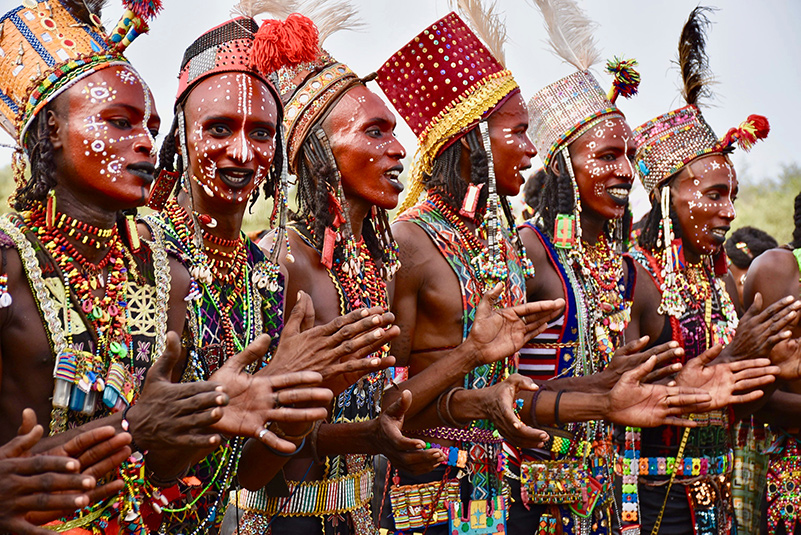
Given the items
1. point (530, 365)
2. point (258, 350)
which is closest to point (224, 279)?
point (258, 350)

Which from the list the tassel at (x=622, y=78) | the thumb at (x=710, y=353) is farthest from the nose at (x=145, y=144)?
the tassel at (x=622, y=78)

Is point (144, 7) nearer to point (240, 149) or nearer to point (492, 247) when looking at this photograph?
point (240, 149)

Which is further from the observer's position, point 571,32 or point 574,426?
A: point 571,32

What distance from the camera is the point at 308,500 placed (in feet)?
12.0

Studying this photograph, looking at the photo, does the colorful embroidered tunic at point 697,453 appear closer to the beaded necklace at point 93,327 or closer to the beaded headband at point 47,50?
the beaded necklace at point 93,327

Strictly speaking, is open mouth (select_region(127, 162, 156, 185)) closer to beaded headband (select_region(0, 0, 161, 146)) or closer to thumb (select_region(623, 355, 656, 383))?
beaded headband (select_region(0, 0, 161, 146))

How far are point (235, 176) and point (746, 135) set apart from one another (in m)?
3.97

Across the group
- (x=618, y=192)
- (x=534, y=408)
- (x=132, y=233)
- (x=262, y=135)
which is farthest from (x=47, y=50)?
(x=618, y=192)

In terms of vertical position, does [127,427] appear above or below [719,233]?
below

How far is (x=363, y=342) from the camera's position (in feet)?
9.34

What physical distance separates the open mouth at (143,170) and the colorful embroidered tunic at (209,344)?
0.38 metres

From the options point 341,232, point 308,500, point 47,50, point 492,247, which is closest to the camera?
point 47,50

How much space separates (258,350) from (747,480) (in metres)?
4.59

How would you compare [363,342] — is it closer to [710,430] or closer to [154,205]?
[154,205]
